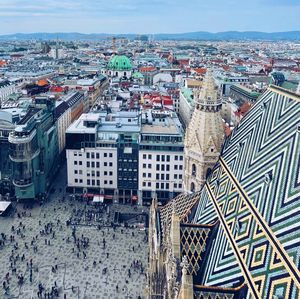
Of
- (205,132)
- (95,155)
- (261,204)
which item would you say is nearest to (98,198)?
(95,155)

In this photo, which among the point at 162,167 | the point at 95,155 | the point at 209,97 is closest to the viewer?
the point at 209,97

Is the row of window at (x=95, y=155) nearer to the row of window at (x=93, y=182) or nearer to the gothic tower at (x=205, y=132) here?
the row of window at (x=93, y=182)

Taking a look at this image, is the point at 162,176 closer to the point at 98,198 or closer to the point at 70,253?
the point at 98,198

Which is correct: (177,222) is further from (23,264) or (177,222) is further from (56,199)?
(56,199)

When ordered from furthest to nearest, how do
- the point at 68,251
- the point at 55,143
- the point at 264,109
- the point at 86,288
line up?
the point at 55,143
the point at 68,251
the point at 86,288
the point at 264,109

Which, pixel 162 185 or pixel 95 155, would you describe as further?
pixel 95 155

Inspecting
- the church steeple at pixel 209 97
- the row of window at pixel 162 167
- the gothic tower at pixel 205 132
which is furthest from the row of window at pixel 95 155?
the church steeple at pixel 209 97

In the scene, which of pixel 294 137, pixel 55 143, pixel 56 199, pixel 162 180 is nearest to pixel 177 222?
pixel 294 137
